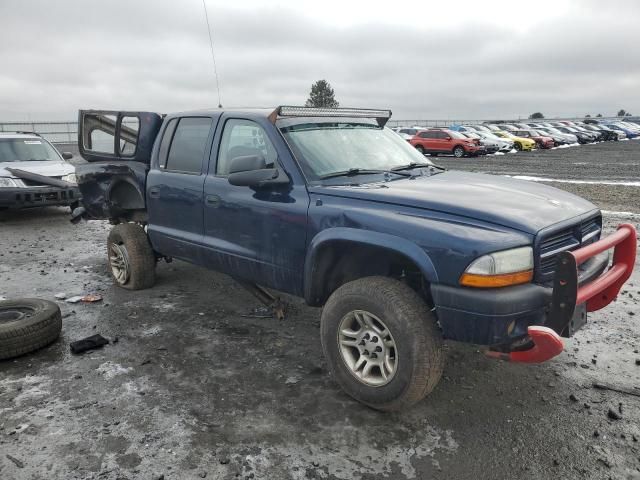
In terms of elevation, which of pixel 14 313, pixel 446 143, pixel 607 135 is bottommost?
pixel 14 313

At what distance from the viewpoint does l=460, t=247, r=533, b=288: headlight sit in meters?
2.74

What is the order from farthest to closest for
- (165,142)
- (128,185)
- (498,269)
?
(128,185)
(165,142)
(498,269)

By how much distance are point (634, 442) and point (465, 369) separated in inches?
45.8

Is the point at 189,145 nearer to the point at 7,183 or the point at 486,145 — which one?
the point at 7,183

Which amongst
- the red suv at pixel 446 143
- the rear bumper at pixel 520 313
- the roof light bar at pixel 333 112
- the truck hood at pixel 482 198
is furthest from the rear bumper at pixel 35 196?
the red suv at pixel 446 143

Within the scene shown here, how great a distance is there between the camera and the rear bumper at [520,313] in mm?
2711

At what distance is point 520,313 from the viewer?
2766 mm

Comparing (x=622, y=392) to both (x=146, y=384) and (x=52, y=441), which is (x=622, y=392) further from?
(x=52, y=441)

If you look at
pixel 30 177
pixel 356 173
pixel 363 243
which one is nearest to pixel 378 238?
pixel 363 243

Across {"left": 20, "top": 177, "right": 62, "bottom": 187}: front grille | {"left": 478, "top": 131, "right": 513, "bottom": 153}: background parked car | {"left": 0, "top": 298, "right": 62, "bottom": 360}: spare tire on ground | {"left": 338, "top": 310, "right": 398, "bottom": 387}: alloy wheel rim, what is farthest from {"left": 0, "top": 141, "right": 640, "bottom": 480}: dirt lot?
{"left": 478, "top": 131, "right": 513, "bottom": 153}: background parked car

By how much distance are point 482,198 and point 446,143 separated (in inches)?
962

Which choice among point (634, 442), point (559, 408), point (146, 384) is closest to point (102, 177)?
point (146, 384)

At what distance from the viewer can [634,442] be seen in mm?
2900

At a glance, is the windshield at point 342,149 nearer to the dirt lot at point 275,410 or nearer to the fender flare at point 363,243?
the fender flare at point 363,243
